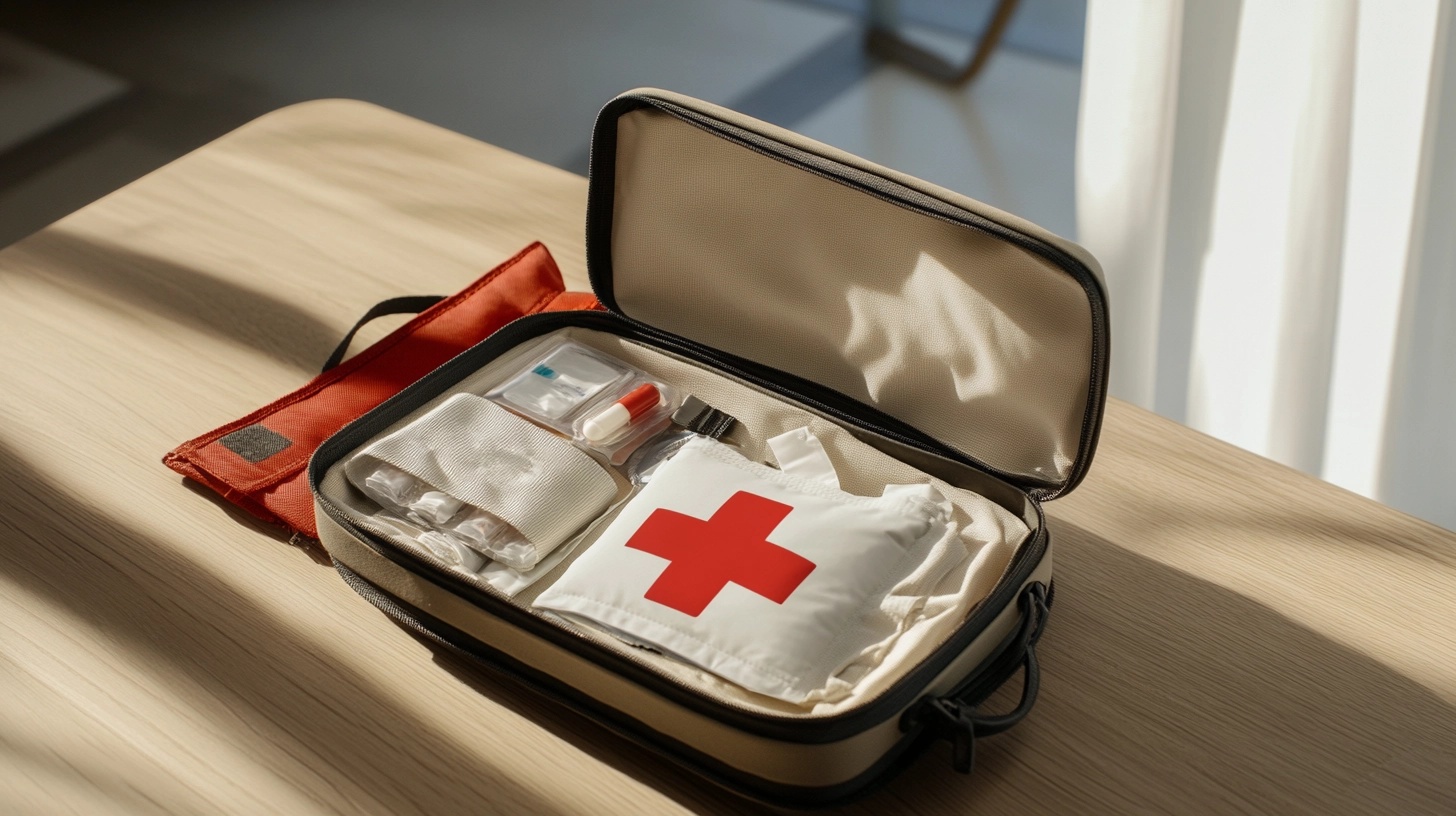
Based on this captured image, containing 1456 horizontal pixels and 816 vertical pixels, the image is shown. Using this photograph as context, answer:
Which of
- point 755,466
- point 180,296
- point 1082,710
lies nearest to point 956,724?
point 1082,710

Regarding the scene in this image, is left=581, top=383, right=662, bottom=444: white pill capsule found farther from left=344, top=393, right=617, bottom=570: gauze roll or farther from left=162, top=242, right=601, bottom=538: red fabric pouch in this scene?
left=162, top=242, right=601, bottom=538: red fabric pouch

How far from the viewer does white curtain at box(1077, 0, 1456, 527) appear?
126cm

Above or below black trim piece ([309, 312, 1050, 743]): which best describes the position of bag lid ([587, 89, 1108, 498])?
above

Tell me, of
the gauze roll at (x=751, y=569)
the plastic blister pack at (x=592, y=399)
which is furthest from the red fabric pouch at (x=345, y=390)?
the gauze roll at (x=751, y=569)

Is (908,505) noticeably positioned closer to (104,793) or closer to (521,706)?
(521,706)

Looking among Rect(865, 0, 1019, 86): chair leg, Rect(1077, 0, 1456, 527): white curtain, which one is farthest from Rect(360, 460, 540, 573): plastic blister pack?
Rect(865, 0, 1019, 86): chair leg

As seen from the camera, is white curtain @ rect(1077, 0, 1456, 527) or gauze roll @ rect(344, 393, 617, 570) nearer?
gauze roll @ rect(344, 393, 617, 570)

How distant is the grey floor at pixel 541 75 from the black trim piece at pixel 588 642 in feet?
5.08

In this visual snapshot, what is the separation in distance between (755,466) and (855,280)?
0.45ft

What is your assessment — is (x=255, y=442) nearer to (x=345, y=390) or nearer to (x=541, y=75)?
(x=345, y=390)

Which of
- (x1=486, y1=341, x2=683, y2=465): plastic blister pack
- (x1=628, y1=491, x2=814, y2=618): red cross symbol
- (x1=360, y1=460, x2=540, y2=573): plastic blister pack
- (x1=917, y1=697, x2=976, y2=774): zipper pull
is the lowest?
(x1=917, y1=697, x2=976, y2=774): zipper pull

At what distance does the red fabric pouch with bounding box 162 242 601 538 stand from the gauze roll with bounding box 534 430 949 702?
0.23m

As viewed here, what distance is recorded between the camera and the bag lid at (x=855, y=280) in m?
0.77

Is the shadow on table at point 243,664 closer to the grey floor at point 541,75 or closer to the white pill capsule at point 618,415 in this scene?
the white pill capsule at point 618,415
